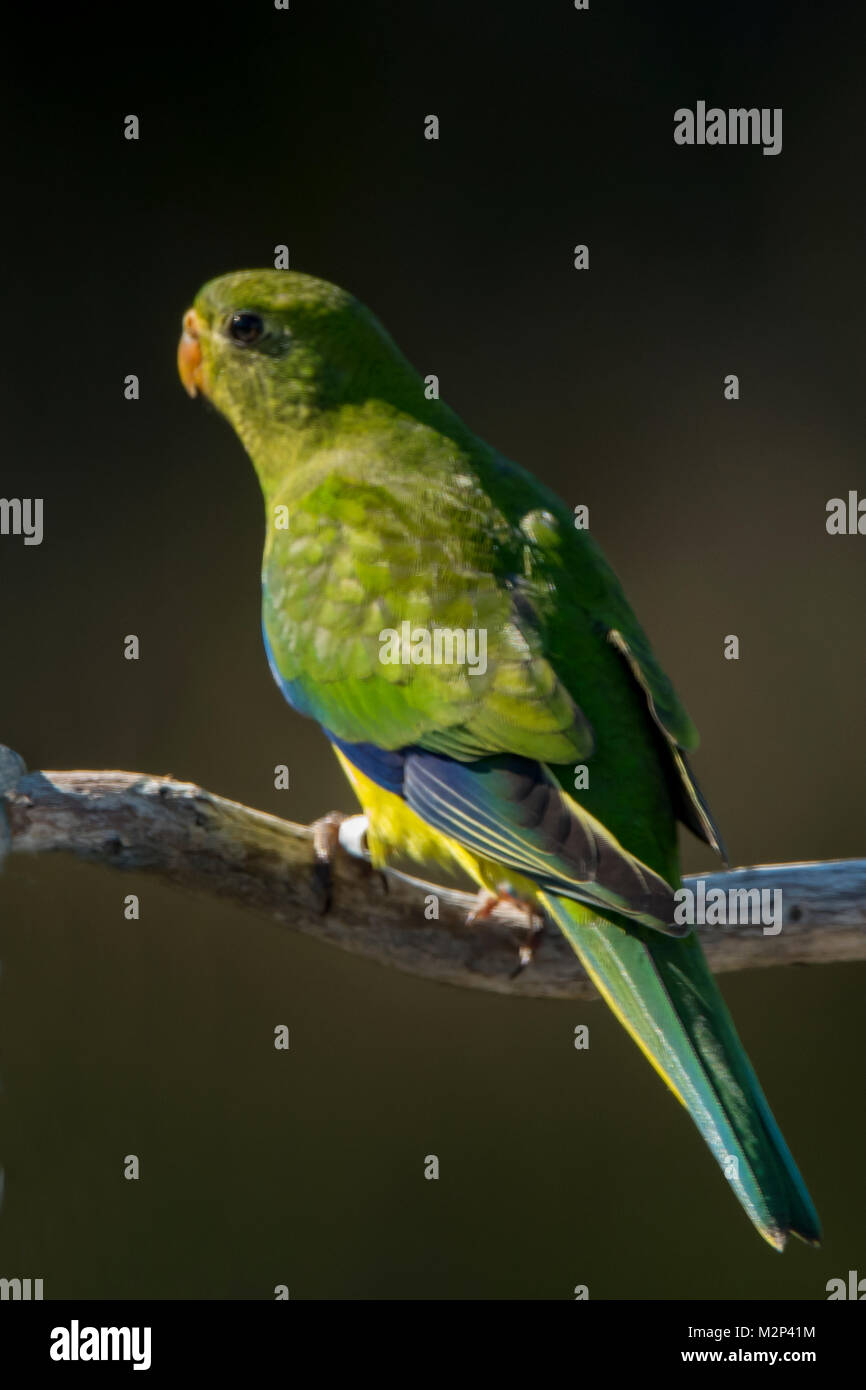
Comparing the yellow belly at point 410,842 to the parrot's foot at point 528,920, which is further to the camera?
the parrot's foot at point 528,920

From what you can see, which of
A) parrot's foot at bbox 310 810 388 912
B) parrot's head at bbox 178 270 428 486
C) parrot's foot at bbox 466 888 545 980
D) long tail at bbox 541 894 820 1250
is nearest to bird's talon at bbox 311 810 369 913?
parrot's foot at bbox 310 810 388 912

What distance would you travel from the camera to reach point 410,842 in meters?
1.87

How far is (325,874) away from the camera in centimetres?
193

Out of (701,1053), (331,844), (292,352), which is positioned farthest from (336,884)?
(292,352)

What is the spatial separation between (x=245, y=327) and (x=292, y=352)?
0.08 meters

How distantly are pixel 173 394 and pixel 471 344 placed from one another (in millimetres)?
651

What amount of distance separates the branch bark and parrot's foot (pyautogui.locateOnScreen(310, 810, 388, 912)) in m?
0.01

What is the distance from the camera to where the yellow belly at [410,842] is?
1823mm

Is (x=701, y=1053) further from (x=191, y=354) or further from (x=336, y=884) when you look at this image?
(x=191, y=354)

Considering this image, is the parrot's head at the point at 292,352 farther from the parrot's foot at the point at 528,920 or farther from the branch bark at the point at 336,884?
the parrot's foot at the point at 528,920

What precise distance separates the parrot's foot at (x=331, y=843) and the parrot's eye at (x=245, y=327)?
2.43 feet

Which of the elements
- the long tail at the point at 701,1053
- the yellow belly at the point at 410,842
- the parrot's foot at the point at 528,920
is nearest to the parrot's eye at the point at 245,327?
the yellow belly at the point at 410,842

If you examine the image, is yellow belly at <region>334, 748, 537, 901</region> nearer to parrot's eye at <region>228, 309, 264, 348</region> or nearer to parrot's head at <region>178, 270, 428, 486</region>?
parrot's head at <region>178, 270, 428, 486</region>

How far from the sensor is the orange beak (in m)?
2.18
